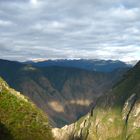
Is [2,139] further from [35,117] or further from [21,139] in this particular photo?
[35,117]

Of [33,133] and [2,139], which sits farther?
[33,133]

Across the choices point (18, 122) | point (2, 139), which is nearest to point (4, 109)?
point (18, 122)

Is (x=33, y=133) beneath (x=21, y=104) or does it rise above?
beneath

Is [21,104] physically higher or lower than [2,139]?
higher

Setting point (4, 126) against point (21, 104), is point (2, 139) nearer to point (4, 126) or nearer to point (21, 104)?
point (4, 126)

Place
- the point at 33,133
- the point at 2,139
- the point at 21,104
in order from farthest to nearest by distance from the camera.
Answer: the point at 21,104
the point at 33,133
the point at 2,139

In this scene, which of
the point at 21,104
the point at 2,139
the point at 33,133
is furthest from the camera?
the point at 21,104
